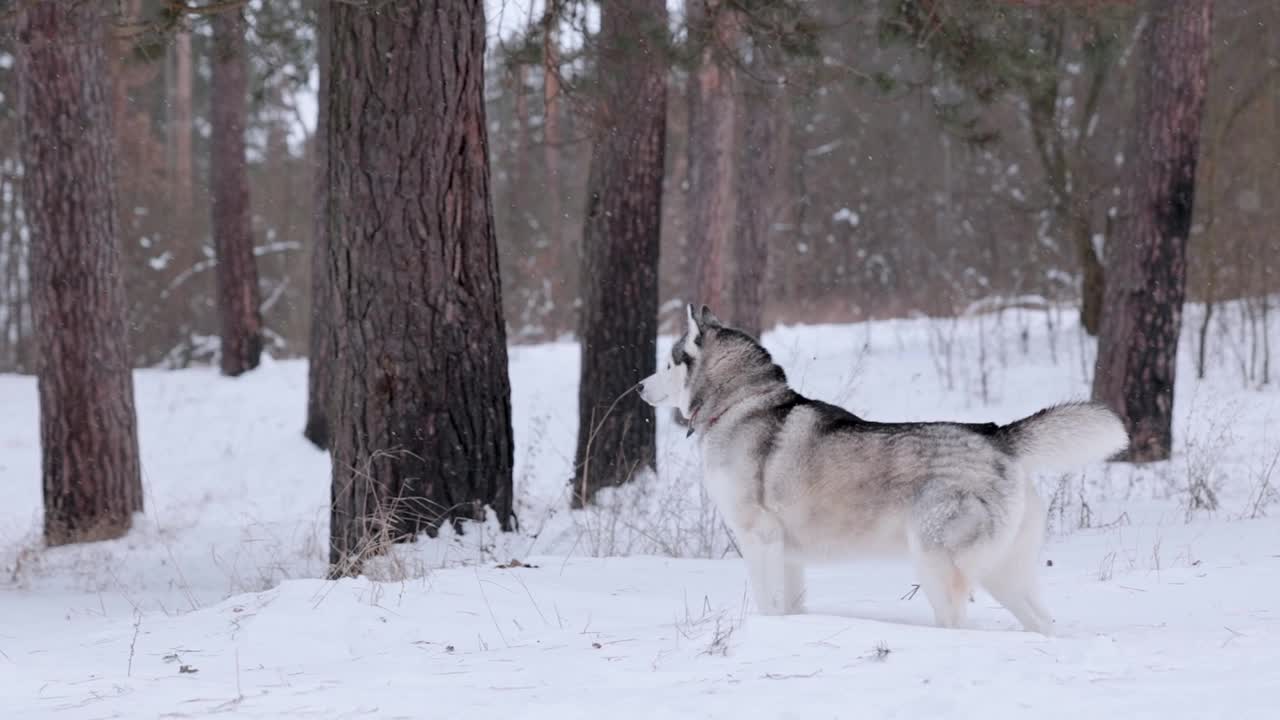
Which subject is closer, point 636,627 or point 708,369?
point 636,627

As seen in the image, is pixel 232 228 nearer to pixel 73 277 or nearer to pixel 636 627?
pixel 73 277

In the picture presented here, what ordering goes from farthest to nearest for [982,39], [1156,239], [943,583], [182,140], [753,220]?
[182,140], [753,220], [1156,239], [982,39], [943,583]

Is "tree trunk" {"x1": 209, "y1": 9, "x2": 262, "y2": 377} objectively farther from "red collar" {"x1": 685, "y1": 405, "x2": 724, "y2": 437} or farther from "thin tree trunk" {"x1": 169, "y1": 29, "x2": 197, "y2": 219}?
"red collar" {"x1": 685, "y1": 405, "x2": 724, "y2": 437}

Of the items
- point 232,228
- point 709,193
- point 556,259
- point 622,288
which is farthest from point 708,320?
point 556,259

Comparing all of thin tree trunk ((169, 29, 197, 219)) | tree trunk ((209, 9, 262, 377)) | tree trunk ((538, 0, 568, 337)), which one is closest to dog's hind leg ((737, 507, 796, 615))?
tree trunk ((209, 9, 262, 377))

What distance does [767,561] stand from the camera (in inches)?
195

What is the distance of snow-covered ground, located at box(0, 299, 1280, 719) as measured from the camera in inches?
138

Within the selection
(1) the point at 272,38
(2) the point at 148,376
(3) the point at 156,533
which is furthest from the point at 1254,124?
(2) the point at 148,376

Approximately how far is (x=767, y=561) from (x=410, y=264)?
2797 mm

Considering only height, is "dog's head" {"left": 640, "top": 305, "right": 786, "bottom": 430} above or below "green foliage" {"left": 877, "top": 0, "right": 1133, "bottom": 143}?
below

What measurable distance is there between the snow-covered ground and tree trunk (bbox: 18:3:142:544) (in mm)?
599

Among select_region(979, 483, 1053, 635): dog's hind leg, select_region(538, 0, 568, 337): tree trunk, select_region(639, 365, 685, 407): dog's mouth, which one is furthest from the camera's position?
select_region(538, 0, 568, 337): tree trunk

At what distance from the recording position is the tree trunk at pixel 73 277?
9.77 meters

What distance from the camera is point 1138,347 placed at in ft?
35.7
